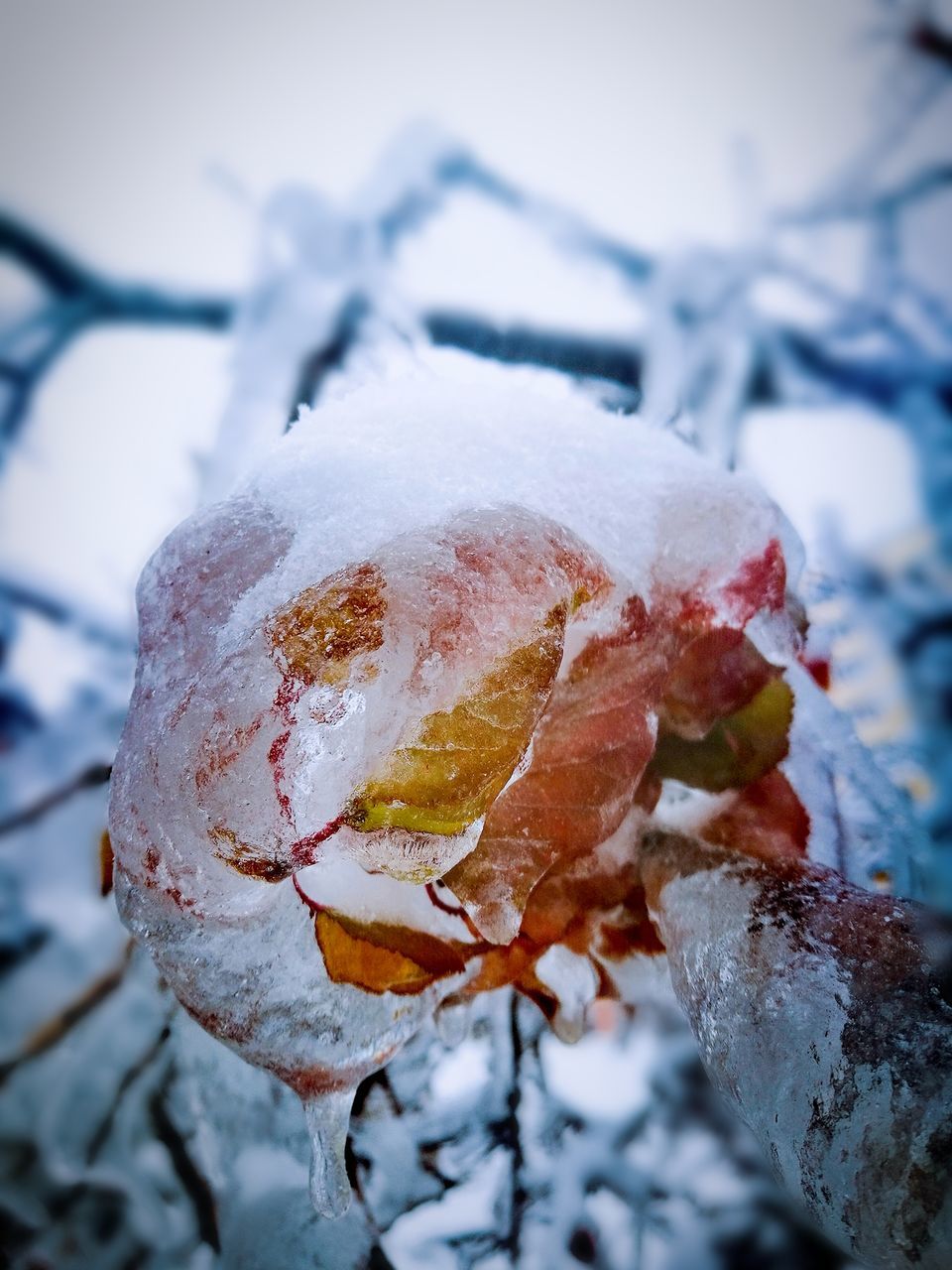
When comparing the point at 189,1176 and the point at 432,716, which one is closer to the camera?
the point at 432,716

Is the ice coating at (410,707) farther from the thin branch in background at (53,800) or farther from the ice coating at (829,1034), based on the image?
the thin branch in background at (53,800)

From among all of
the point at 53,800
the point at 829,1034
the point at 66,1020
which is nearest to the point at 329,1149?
the point at 829,1034

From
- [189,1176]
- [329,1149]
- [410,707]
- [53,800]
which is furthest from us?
[53,800]

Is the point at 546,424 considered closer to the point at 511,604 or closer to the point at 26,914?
the point at 511,604

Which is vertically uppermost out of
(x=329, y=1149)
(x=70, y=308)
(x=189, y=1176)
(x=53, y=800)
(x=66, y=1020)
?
(x=70, y=308)

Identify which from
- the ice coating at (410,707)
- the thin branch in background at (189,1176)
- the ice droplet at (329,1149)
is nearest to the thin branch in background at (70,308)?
the ice coating at (410,707)

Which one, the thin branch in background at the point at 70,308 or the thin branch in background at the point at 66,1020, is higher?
the thin branch in background at the point at 70,308

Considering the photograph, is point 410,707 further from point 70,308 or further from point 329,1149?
point 70,308
